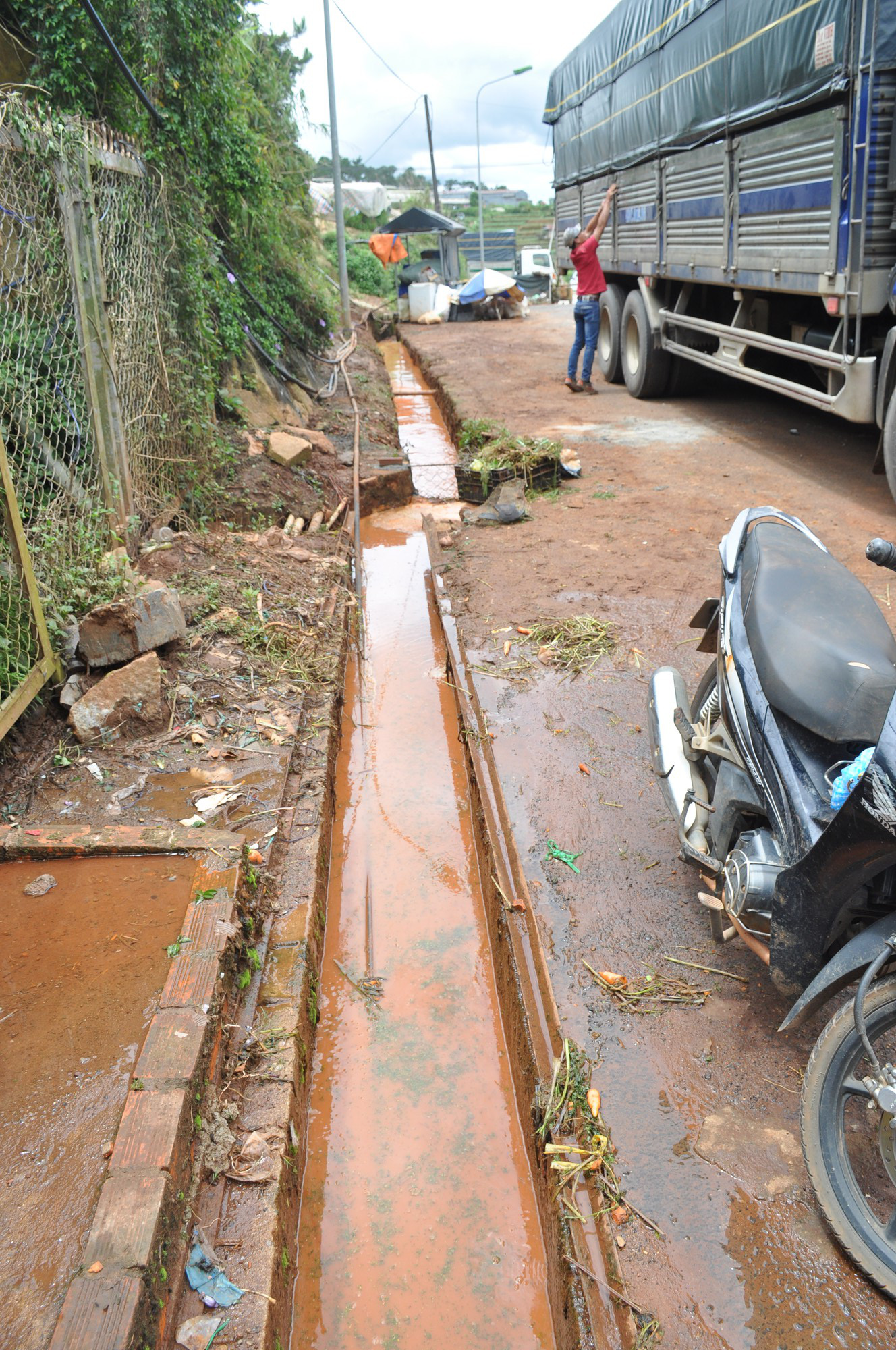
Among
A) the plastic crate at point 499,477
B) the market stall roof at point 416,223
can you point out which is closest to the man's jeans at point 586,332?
the plastic crate at point 499,477

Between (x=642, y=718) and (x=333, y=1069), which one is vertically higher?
(x=642, y=718)

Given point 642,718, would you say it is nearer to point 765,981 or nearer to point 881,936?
point 765,981

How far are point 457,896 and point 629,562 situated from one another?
10.3ft

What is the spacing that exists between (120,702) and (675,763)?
2382 millimetres

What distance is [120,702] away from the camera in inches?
159

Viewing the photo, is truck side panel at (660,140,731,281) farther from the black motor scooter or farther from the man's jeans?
the black motor scooter

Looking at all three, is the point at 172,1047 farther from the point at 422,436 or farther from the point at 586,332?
the point at 586,332

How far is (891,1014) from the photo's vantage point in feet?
6.27

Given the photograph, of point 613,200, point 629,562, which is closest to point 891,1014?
point 629,562

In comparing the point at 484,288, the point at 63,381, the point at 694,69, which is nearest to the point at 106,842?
the point at 63,381

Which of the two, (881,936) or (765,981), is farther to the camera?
(765,981)

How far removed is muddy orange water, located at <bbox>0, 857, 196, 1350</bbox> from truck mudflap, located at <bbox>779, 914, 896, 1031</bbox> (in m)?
1.60

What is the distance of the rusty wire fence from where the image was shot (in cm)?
385

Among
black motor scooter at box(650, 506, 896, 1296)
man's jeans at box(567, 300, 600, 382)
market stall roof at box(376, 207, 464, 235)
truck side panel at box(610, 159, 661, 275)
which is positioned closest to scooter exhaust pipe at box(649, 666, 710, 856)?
black motor scooter at box(650, 506, 896, 1296)
